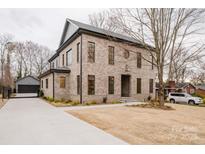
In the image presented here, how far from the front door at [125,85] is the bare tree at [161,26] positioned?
5.06 m

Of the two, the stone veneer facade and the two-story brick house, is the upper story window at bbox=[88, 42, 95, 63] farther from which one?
the stone veneer facade

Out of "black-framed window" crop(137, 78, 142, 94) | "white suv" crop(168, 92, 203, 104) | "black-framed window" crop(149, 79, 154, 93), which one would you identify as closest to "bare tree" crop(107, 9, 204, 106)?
"black-framed window" crop(137, 78, 142, 94)

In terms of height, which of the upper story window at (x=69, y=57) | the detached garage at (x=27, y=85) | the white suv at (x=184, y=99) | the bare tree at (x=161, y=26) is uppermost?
the bare tree at (x=161, y=26)

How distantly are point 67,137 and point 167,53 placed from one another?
1167 centimetres

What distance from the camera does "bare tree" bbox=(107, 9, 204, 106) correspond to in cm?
1274

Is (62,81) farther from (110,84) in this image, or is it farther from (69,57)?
(110,84)

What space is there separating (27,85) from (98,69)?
955 inches

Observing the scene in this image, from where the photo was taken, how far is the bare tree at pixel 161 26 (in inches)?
501

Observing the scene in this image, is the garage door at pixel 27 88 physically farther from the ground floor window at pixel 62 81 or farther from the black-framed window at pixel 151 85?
the black-framed window at pixel 151 85

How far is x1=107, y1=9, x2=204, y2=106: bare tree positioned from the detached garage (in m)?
26.4

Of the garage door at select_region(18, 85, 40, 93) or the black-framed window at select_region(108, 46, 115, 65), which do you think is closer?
the black-framed window at select_region(108, 46, 115, 65)

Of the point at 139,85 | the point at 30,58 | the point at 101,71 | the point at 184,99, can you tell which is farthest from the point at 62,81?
the point at 30,58

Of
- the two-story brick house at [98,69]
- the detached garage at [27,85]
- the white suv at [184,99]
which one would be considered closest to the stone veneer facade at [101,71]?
the two-story brick house at [98,69]

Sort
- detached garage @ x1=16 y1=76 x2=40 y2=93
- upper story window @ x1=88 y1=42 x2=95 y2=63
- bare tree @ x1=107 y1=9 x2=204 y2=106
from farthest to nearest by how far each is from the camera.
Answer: detached garage @ x1=16 y1=76 x2=40 y2=93 < upper story window @ x1=88 y1=42 x2=95 y2=63 < bare tree @ x1=107 y1=9 x2=204 y2=106
